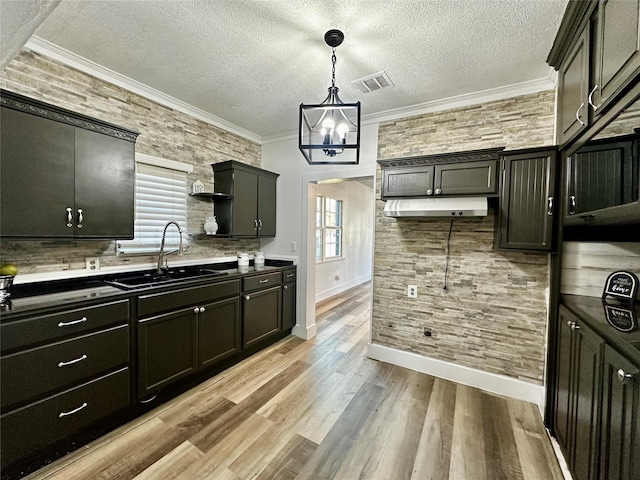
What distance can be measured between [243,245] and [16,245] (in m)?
2.17

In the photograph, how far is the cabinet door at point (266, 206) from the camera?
359 centimetres

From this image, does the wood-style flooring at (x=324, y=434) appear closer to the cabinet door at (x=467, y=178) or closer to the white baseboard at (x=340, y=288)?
the cabinet door at (x=467, y=178)

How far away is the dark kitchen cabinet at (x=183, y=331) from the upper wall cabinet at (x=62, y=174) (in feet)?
2.36

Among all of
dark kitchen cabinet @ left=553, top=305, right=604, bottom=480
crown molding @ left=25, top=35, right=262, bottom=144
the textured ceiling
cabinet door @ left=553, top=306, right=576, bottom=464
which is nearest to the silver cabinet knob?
dark kitchen cabinet @ left=553, top=305, right=604, bottom=480

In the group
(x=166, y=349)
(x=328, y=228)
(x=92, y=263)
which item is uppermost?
(x=328, y=228)

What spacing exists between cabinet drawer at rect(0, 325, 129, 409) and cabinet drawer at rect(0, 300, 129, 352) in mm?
52

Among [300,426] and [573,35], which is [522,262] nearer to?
[573,35]

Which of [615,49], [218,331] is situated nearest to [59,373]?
Result: [218,331]

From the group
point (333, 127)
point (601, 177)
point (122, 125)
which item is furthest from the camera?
point (122, 125)

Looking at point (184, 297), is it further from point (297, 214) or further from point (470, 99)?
point (470, 99)

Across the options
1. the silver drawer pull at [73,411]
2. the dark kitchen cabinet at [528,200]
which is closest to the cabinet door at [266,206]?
the silver drawer pull at [73,411]

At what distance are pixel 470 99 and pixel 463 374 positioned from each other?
2729 millimetres

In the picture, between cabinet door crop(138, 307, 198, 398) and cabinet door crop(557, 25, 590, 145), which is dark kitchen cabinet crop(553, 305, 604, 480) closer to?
cabinet door crop(557, 25, 590, 145)

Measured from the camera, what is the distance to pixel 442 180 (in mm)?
2549
